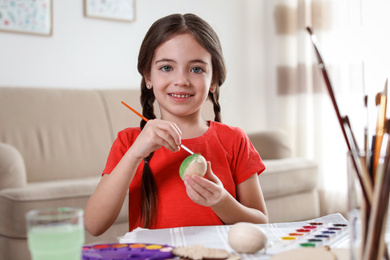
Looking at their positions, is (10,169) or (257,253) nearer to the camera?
(257,253)

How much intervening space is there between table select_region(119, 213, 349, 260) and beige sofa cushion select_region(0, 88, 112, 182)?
1947 millimetres

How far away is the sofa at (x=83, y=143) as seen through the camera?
103 inches

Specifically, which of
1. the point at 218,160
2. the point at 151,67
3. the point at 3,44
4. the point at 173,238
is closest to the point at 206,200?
the point at 173,238

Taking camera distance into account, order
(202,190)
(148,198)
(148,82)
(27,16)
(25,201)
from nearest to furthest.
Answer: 1. (202,190)
2. (148,198)
3. (148,82)
4. (25,201)
5. (27,16)

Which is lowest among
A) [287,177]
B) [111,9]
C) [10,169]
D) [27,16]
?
[287,177]

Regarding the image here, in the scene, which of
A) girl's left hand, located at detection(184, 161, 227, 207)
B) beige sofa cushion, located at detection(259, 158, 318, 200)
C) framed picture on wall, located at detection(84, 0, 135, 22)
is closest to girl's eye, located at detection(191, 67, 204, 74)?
girl's left hand, located at detection(184, 161, 227, 207)

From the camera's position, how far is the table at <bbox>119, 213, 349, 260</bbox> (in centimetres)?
70

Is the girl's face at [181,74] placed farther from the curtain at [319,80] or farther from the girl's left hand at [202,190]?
the curtain at [319,80]

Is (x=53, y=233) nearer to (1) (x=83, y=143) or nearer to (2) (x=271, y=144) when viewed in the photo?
(1) (x=83, y=143)

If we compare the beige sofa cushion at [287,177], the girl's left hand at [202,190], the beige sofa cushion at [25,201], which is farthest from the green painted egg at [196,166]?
the beige sofa cushion at [287,177]

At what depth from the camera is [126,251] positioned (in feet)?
2.15

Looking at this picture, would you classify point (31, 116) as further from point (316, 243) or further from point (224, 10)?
point (316, 243)

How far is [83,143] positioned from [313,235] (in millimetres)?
2189

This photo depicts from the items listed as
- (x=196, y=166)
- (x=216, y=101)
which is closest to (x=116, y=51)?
(x=216, y=101)
